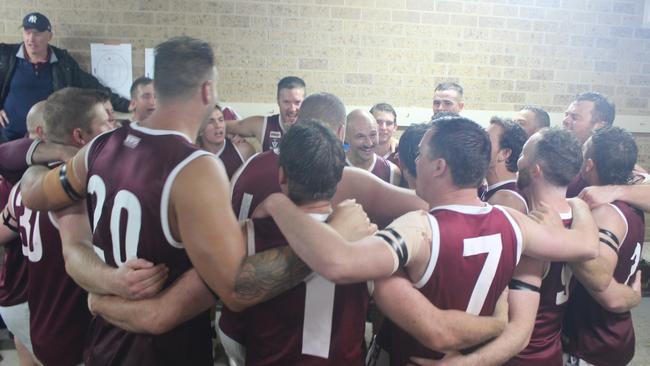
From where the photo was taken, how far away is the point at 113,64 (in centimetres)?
540

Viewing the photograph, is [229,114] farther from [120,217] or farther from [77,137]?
[120,217]

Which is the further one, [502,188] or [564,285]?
[502,188]

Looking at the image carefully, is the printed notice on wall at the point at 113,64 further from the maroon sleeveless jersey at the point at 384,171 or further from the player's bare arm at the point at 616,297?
the player's bare arm at the point at 616,297

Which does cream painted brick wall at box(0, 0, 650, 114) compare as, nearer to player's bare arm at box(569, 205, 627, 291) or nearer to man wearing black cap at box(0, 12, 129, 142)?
man wearing black cap at box(0, 12, 129, 142)

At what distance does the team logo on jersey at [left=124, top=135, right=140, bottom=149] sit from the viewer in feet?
5.59

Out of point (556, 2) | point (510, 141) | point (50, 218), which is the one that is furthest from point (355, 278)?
point (556, 2)

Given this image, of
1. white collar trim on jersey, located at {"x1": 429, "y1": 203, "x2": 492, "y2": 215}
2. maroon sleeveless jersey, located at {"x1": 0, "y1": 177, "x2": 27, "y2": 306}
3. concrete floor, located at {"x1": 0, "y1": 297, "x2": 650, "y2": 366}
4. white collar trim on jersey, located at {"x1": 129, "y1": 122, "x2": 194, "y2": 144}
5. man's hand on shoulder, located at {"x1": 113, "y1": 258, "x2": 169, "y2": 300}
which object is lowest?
concrete floor, located at {"x1": 0, "y1": 297, "x2": 650, "y2": 366}

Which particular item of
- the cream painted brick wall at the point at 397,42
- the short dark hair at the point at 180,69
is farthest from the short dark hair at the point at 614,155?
the cream painted brick wall at the point at 397,42

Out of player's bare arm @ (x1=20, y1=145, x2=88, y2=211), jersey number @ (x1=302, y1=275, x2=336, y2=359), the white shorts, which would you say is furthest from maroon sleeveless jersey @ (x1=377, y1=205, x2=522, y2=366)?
the white shorts

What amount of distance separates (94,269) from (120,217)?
0.27 metres

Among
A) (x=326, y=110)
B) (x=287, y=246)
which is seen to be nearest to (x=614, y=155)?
(x=326, y=110)

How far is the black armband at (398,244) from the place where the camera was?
1.56 metres

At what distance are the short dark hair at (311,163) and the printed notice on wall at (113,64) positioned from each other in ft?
14.6

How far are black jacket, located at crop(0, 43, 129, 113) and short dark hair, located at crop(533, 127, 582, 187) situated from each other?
4.81 m
